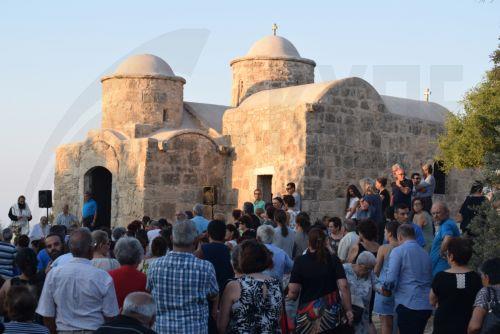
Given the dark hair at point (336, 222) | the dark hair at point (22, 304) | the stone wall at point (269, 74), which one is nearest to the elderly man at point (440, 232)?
the dark hair at point (336, 222)

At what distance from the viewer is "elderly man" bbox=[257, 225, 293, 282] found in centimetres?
710

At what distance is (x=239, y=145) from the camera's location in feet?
61.4

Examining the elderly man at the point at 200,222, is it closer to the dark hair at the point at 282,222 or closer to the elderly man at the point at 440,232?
the dark hair at the point at 282,222

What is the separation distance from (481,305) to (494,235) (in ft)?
7.04

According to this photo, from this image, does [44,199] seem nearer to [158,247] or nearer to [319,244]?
[158,247]

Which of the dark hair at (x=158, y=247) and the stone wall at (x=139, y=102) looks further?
the stone wall at (x=139, y=102)

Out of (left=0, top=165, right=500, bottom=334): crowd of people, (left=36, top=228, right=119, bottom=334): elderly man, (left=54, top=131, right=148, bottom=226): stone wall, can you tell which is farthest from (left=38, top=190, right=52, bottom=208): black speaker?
(left=36, top=228, right=119, bottom=334): elderly man

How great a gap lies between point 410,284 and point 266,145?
1089 centimetres

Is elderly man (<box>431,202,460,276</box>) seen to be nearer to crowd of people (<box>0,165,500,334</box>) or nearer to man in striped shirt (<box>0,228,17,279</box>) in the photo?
crowd of people (<box>0,165,500,334</box>)

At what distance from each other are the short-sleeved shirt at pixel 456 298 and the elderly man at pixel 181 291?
166 cm

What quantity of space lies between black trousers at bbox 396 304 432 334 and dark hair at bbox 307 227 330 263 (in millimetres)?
Answer: 1166

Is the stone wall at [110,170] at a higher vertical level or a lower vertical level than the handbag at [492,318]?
higher

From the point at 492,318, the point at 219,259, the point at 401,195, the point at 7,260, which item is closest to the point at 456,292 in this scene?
the point at 492,318

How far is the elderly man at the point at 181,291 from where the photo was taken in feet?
17.7
